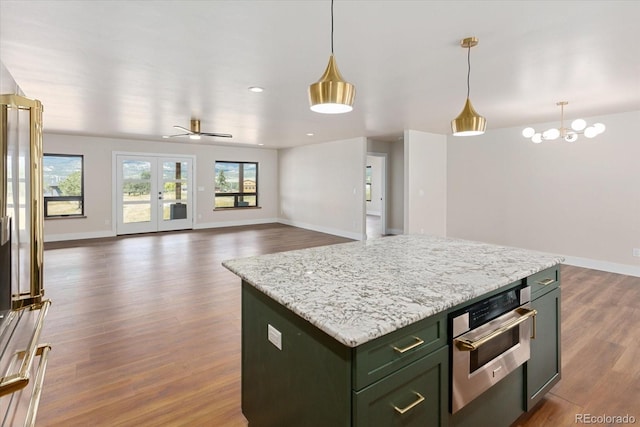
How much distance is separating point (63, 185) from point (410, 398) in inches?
341

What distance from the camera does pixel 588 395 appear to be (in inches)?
84.3

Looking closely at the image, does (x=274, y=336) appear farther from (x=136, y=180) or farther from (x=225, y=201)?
(x=225, y=201)

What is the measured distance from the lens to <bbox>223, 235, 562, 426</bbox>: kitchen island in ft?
3.69

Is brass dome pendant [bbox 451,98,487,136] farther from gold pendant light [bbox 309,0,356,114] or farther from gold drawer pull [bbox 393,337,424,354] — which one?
gold drawer pull [bbox 393,337,424,354]

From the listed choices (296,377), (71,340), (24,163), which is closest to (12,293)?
(24,163)

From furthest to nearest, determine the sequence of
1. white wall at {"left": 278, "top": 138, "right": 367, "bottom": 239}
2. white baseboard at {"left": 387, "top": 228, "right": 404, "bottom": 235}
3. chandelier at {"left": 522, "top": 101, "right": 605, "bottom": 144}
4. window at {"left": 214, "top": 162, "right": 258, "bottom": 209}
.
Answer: window at {"left": 214, "top": 162, "right": 258, "bottom": 209} < white baseboard at {"left": 387, "top": 228, "right": 404, "bottom": 235} < white wall at {"left": 278, "top": 138, "right": 367, "bottom": 239} < chandelier at {"left": 522, "top": 101, "right": 605, "bottom": 144}

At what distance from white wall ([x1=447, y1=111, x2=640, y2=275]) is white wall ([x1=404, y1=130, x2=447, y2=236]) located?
25 centimetres

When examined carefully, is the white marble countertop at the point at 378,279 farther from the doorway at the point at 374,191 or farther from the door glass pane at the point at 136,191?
the door glass pane at the point at 136,191

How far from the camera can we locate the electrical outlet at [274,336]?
144 cm

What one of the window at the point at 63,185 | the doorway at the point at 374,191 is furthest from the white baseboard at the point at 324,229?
the window at the point at 63,185

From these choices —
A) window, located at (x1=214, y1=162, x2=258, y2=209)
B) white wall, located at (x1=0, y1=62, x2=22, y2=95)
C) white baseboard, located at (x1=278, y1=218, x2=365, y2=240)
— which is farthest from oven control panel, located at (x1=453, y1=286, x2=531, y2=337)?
window, located at (x1=214, y1=162, x2=258, y2=209)

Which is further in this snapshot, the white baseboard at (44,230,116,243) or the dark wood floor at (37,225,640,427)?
the white baseboard at (44,230,116,243)

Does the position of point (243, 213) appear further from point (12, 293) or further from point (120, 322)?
point (12, 293)

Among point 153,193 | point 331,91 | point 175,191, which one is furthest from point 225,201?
point 331,91
